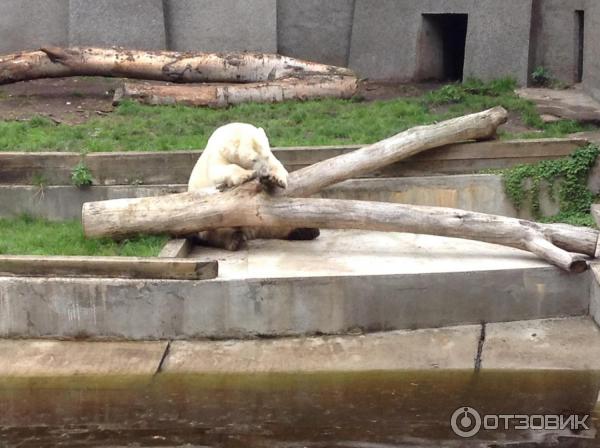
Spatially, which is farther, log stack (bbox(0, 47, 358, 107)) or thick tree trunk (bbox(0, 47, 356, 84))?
thick tree trunk (bbox(0, 47, 356, 84))

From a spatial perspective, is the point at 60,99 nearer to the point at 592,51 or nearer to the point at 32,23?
the point at 32,23

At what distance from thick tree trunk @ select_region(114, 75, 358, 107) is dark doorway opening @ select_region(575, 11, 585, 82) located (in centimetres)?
309

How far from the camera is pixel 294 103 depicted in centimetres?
1276

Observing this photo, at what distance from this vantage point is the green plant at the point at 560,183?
9562 millimetres

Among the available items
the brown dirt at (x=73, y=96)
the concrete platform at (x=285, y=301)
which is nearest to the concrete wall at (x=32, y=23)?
→ the brown dirt at (x=73, y=96)

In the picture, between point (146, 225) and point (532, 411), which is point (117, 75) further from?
point (532, 411)

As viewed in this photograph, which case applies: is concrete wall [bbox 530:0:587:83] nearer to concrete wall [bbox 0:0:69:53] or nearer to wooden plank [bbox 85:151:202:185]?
wooden plank [bbox 85:151:202:185]

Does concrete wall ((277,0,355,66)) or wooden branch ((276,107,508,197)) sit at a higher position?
concrete wall ((277,0,355,66))

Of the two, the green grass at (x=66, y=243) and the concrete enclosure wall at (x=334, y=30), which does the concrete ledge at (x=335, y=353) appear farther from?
the concrete enclosure wall at (x=334, y=30)

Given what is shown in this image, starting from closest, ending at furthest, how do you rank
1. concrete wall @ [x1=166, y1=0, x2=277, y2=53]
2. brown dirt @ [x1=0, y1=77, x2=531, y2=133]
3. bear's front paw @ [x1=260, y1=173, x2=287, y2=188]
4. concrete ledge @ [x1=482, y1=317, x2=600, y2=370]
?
concrete ledge @ [x1=482, y1=317, x2=600, y2=370]
bear's front paw @ [x1=260, y1=173, x2=287, y2=188]
brown dirt @ [x1=0, y1=77, x2=531, y2=133]
concrete wall @ [x1=166, y1=0, x2=277, y2=53]

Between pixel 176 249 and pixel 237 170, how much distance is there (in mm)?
820

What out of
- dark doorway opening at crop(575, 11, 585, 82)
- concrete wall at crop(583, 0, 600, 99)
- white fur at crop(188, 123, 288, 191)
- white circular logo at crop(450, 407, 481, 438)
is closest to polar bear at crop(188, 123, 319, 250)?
white fur at crop(188, 123, 288, 191)

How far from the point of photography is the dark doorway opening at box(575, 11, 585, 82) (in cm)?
1370

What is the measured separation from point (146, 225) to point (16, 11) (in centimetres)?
769
